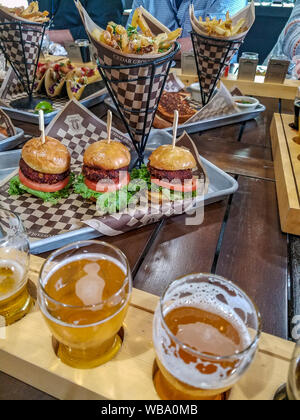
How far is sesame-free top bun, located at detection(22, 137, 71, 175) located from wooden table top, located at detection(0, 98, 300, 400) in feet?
1.77

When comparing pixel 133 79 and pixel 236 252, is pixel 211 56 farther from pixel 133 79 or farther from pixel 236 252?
pixel 236 252

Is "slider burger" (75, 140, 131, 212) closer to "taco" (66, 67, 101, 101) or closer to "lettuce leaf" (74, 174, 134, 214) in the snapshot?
"lettuce leaf" (74, 174, 134, 214)

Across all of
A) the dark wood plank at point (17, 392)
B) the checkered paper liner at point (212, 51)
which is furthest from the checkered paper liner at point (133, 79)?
the dark wood plank at point (17, 392)

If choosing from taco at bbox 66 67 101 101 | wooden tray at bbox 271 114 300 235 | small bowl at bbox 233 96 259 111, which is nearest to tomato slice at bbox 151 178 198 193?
wooden tray at bbox 271 114 300 235

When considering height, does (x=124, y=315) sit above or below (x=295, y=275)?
above

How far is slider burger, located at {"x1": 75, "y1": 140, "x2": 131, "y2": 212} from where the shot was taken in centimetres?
147

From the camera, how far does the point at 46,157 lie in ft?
4.88

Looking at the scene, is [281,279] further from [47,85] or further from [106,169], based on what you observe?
[47,85]

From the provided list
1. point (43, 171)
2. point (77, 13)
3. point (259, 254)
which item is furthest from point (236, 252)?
point (77, 13)

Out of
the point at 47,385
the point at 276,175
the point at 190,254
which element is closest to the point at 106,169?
the point at 190,254

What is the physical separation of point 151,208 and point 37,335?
0.65m

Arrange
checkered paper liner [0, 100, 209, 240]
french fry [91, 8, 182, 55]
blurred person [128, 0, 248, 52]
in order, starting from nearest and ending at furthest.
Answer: checkered paper liner [0, 100, 209, 240] < french fry [91, 8, 182, 55] < blurred person [128, 0, 248, 52]

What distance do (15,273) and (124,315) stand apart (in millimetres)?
315
